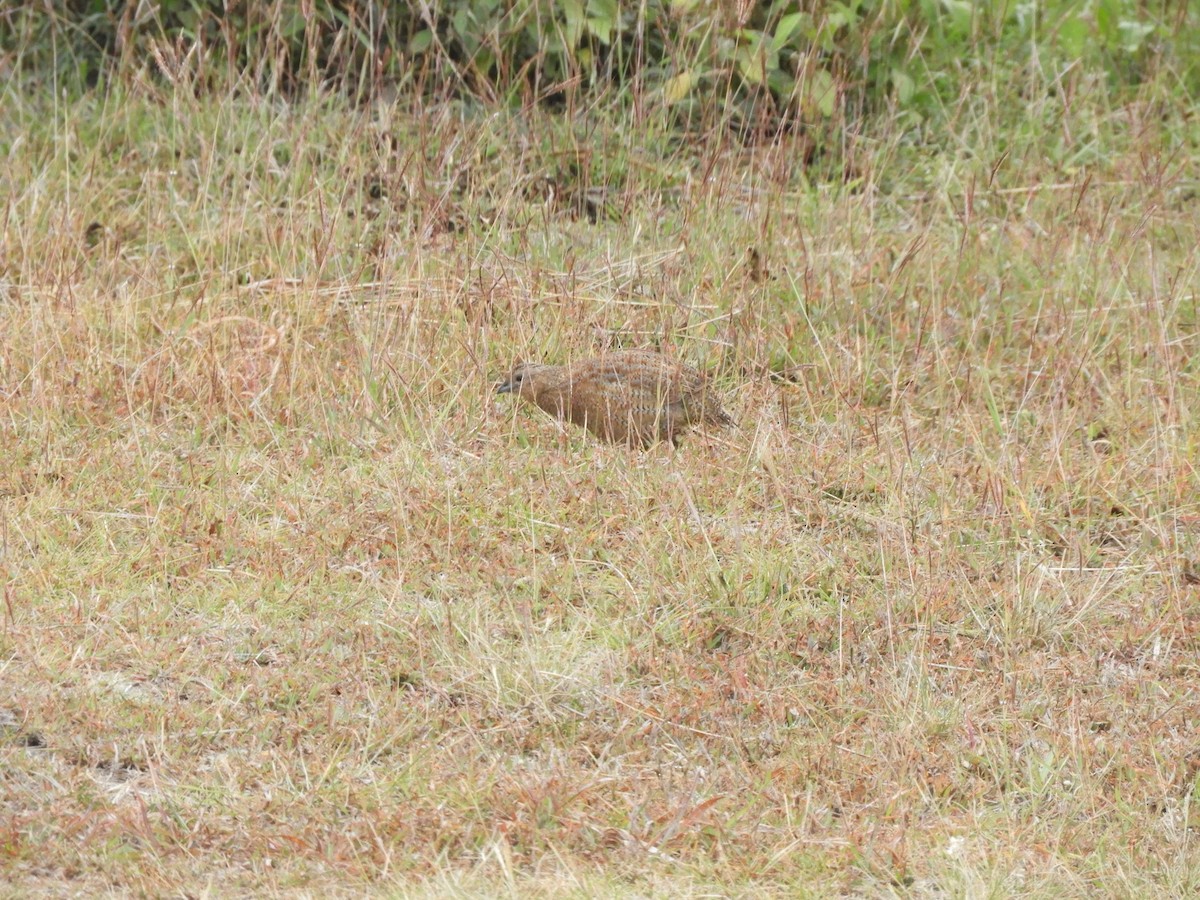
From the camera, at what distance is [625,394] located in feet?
17.3

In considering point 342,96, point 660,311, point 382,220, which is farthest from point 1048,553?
point 342,96

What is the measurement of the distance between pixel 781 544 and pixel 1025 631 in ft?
2.36

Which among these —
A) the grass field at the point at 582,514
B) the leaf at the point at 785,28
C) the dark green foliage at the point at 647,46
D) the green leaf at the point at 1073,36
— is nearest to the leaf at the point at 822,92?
the dark green foliage at the point at 647,46

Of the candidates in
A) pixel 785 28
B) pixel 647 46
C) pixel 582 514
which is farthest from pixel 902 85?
pixel 582 514

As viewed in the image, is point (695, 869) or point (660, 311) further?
point (660, 311)

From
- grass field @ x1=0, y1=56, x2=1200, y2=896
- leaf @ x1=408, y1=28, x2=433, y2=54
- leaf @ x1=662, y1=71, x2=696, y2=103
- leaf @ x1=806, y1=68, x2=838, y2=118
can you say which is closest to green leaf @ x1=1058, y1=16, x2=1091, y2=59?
grass field @ x1=0, y1=56, x2=1200, y2=896

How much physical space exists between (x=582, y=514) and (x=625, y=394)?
497 mm

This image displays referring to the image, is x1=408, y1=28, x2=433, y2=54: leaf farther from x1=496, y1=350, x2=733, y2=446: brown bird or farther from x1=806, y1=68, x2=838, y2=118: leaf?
x1=496, y1=350, x2=733, y2=446: brown bird

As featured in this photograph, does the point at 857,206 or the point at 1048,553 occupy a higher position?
the point at 857,206

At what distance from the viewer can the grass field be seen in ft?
11.9

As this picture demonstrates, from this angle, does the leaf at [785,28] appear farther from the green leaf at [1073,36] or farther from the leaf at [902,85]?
the green leaf at [1073,36]

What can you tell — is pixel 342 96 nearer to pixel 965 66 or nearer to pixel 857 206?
pixel 857 206

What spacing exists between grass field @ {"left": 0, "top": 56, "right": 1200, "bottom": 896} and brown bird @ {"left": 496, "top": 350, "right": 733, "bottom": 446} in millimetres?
101

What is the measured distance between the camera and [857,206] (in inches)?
261
